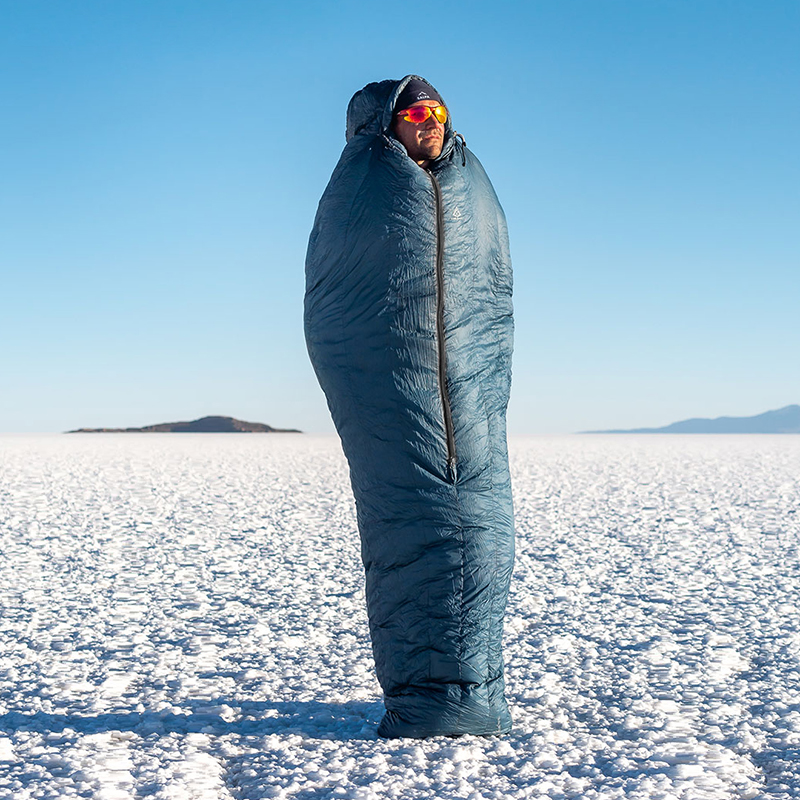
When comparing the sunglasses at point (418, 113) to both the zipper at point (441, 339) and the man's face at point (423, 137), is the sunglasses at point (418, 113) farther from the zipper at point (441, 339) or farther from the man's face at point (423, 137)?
the zipper at point (441, 339)

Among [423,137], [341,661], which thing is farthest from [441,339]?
[341,661]

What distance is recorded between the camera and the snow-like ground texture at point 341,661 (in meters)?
2.09

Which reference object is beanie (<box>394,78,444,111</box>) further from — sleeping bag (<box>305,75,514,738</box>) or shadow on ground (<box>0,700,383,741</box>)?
shadow on ground (<box>0,700,383,741</box>)

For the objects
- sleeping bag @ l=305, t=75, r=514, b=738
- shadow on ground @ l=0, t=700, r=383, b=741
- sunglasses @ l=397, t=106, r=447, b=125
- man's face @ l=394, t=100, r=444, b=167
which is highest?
sunglasses @ l=397, t=106, r=447, b=125

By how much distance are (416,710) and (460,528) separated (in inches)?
19.5

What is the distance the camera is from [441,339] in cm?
223

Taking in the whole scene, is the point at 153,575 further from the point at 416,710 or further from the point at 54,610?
the point at 416,710

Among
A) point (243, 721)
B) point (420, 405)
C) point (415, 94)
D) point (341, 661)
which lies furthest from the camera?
point (341, 661)

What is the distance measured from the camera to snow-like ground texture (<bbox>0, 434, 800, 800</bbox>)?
209cm

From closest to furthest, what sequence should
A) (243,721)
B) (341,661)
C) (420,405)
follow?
(420,405)
(243,721)
(341,661)

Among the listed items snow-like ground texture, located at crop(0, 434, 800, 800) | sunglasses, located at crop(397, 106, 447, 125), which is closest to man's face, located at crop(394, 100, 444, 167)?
sunglasses, located at crop(397, 106, 447, 125)

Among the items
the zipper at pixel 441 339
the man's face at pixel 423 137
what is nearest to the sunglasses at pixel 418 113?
the man's face at pixel 423 137

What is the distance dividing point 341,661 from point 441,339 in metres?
1.43

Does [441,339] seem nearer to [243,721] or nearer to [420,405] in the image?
[420,405]
